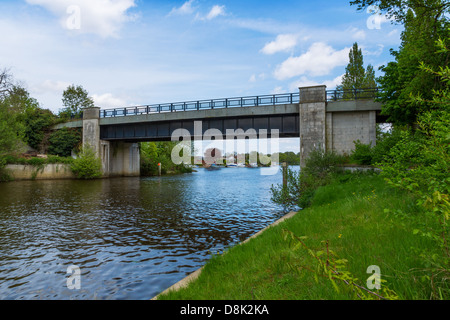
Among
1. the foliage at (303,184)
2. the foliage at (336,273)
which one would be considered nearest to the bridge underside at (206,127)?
the foliage at (303,184)

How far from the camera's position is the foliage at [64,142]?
148ft

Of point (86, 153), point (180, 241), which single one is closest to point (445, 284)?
point (180, 241)

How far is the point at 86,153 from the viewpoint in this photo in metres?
40.0

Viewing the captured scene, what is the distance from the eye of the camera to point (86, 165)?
39469mm

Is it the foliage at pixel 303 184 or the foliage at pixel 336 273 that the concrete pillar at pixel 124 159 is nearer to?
the foliage at pixel 303 184

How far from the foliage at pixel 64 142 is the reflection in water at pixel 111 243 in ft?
99.9

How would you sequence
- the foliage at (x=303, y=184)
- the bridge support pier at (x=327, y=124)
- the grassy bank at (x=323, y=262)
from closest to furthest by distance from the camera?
the grassy bank at (x=323, y=262) < the foliage at (x=303, y=184) < the bridge support pier at (x=327, y=124)

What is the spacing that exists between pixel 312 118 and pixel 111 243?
2262cm

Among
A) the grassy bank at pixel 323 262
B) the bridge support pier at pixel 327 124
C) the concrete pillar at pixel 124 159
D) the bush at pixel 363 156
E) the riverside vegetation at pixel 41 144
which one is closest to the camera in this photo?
the grassy bank at pixel 323 262

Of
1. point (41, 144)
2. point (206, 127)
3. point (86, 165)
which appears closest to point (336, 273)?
point (206, 127)

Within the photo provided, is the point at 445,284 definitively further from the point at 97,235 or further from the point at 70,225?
the point at 70,225
